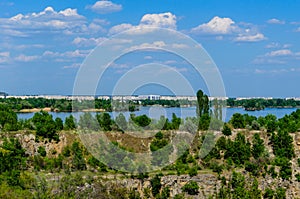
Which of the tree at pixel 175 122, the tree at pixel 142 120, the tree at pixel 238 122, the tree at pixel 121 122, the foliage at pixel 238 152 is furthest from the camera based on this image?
the tree at pixel 238 122

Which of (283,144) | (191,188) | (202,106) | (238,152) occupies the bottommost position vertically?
(191,188)

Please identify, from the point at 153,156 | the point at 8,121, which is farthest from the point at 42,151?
the point at 153,156

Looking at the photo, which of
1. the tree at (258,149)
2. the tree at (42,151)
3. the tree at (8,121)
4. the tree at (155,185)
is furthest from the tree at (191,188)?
the tree at (8,121)

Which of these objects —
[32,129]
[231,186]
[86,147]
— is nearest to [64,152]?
[86,147]

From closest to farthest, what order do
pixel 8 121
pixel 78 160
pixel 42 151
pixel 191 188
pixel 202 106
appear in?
pixel 191 188, pixel 78 160, pixel 42 151, pixel 8 121, pixel 202 106

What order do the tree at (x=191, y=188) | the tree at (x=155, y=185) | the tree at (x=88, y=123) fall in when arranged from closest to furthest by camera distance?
the tree at (x=155, y=185) → the tree at (x=191, y=188) → the tree at (x=88, y=123)

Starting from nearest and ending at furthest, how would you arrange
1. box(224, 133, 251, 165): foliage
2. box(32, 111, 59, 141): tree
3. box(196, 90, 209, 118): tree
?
box(224, 133, 251, 165): foliage, box(32, 111, 59, 141): tree, box(196, 90, 209, 118): tree

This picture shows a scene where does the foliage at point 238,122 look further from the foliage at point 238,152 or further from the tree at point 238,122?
the foliage at point 238,152

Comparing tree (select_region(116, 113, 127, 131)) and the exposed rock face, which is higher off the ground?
tree (select_region(116, 113, 127, 131))

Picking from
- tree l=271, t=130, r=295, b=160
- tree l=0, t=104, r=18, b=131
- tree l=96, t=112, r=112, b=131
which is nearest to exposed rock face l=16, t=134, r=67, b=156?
tree l=0, t=104, r=18, b=131

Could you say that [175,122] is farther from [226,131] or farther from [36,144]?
[36,144]

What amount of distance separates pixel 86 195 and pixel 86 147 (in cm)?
651

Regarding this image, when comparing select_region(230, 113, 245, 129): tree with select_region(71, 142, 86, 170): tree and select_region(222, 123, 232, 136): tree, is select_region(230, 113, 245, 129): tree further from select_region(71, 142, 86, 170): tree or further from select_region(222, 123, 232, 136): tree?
select_region(71, 142, 86, 170): tree

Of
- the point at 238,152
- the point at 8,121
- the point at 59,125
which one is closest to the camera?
the point at 238,152
